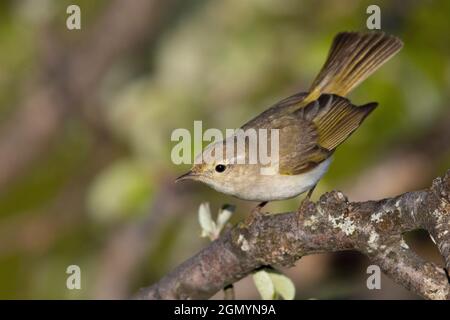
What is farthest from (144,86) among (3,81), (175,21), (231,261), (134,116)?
(231,261)

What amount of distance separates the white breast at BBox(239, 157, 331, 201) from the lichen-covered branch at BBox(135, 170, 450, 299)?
680 mm

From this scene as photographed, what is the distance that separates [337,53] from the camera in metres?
4.61

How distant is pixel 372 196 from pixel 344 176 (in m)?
0.35

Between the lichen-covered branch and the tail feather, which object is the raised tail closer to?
the tail feather

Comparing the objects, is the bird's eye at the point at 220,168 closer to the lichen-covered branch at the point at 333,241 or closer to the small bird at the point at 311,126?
the small bird at the point at 311,126

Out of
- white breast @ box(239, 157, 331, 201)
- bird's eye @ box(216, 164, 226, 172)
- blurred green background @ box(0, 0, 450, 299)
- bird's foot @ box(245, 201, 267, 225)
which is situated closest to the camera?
bird's foot @ box(245, 201, 267, 225)

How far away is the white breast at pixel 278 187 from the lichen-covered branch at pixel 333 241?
2.23 ft

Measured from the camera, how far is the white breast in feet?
12.8

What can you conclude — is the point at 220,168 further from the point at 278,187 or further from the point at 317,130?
the point at 317,130

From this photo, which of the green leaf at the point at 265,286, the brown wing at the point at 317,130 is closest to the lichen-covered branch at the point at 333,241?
the green leaf at the point at 265,286

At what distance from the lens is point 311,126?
4.37 meters

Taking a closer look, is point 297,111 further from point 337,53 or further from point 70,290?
point 70,290

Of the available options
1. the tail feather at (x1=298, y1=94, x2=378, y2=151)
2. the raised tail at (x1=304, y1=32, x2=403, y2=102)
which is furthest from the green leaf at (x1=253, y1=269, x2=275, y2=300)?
the raised tail at (x1=304, y1=32, x2=403, y2=102)

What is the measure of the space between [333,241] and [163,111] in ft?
8.17
